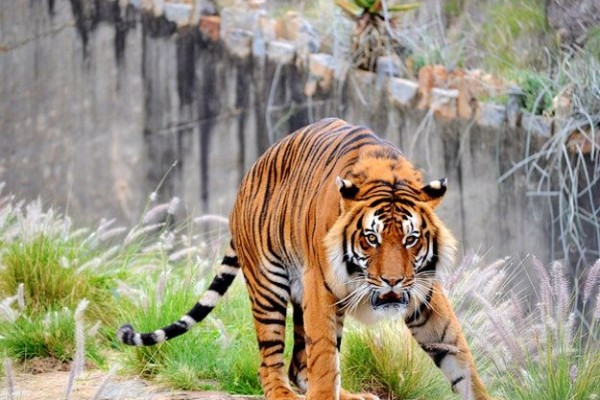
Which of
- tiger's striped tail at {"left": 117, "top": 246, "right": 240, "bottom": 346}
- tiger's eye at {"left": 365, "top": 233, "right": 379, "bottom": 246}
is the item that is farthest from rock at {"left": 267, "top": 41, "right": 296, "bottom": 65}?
tiger's eye at {"left": 365, "top": 233, "right": 379, "bottom": 246}

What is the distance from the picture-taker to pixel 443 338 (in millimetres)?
5785

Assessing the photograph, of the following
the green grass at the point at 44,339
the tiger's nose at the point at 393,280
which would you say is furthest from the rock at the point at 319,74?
the tiger's nose at the point at 393,280

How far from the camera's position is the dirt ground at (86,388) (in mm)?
6707

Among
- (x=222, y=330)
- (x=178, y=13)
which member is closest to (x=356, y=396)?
(x=222, y=330)

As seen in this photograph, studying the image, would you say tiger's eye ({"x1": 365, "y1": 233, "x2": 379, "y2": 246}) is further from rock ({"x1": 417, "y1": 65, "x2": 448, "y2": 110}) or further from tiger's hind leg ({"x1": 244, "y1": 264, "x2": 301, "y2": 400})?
rock ({"x1": 417, "y1": 65, "x2": 448, "y2": 110})

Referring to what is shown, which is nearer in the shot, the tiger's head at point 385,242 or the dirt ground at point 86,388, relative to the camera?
the tiger's head at point 385,242

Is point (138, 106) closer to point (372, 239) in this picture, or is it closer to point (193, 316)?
point (193, 316)

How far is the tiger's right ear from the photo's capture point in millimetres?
5598

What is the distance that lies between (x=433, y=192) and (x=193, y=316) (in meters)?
1.65

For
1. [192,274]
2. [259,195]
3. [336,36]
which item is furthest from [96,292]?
[336,36]

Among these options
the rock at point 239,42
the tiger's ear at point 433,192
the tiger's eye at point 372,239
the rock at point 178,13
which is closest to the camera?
the tiger's eye at point 372,239

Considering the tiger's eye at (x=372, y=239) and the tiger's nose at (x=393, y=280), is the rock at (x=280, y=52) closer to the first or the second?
the tiger's eye at (x=372, y=239)

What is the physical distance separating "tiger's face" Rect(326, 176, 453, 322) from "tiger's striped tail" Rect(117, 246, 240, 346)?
121cm

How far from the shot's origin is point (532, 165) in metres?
9.70
